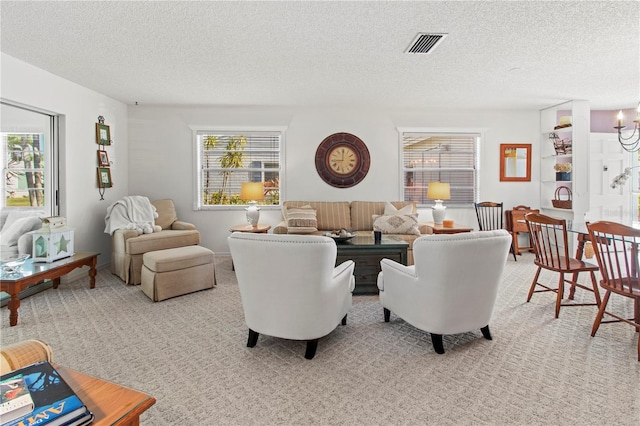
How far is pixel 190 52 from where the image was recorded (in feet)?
11.0

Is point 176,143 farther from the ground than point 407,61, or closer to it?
closer to it

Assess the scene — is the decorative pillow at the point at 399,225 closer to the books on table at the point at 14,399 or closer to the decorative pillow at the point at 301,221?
the decorative pillow at the point at 301,221

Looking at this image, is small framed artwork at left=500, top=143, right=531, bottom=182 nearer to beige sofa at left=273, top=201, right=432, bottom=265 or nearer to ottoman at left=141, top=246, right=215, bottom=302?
beige sofa at left=273, top=201, right=432, bottom=265

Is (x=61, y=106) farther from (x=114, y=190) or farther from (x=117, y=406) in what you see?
(x=117, y=406)

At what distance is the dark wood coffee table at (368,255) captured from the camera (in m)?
3.57

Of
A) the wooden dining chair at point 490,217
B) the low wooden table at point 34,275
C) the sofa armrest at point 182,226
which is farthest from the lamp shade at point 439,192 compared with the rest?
the low wooden table at point 34,275

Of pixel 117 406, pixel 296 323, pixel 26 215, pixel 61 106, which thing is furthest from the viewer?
pixel 61 106

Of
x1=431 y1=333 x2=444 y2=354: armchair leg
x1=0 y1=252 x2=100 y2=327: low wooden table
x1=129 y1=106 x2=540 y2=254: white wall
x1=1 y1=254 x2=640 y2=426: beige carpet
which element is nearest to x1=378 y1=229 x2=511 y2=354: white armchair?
x1=431 y1=333 x2=444 y2=354: armchair leg

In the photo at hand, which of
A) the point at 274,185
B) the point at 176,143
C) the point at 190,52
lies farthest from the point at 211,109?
the point at 190,52

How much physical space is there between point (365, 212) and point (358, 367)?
3268 millimetres

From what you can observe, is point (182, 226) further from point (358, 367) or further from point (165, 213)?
point (358, 367)

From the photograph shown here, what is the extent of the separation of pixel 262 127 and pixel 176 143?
4.70 feet

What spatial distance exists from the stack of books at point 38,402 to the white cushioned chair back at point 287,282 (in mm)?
1245

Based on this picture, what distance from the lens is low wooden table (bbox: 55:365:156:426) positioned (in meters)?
1.02
